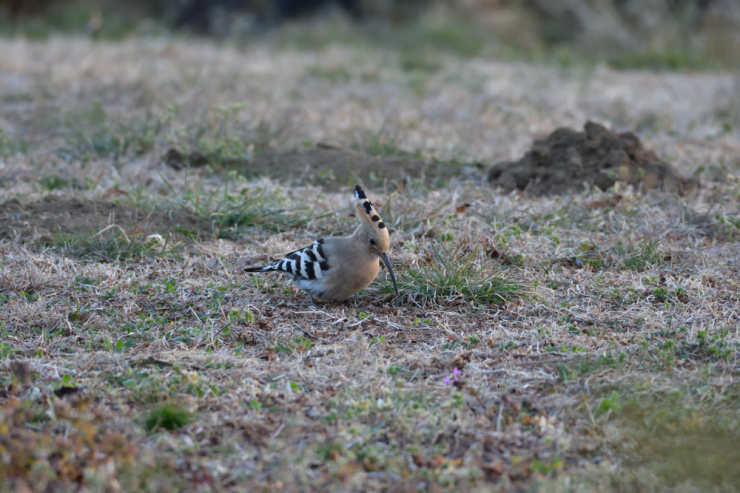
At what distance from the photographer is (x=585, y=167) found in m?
6.16

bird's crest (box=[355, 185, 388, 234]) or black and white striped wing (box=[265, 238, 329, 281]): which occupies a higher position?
bird's crest (box=[355, 185, 388, 234])

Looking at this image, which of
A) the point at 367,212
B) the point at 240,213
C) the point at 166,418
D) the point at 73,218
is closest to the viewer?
the point at 166,418

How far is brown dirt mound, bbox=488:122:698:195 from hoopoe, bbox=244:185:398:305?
6.79 feet

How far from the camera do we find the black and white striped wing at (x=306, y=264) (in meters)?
4.10

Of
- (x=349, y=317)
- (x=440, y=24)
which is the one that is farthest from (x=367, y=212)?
(x=440, y=24)

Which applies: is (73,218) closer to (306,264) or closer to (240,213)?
(240,213)

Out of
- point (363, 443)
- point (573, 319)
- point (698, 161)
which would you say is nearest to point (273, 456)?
point (363, 443)

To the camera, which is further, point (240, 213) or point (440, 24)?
point (440, 24)

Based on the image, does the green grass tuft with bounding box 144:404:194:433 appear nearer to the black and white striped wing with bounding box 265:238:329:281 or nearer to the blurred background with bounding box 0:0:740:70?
the black and white striped wing with bounding box 265:238:329:281

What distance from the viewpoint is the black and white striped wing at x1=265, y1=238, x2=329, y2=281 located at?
4.10 meters

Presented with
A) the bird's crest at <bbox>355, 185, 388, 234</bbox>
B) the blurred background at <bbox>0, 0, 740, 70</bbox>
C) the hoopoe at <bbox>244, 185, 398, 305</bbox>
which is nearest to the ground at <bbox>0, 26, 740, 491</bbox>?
the hoopoe at <bbox>244, 185, 398, 305</bbox>

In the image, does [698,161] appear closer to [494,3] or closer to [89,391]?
[89,391]

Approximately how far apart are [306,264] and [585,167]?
295 cm

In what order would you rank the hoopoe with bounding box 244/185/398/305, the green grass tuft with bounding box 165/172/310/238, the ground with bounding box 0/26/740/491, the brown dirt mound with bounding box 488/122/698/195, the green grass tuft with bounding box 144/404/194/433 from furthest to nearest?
1. the brown dirt mound with bounding box 488/122/698/195
2. the green grass tuft with bounding box 165/172/310/238
3. the hoopoe with bounding box 244/185/398/305
4. the green grass tuft with bounding box 144/404/194/433
5. the ground with bounding box 0/26/740/491
